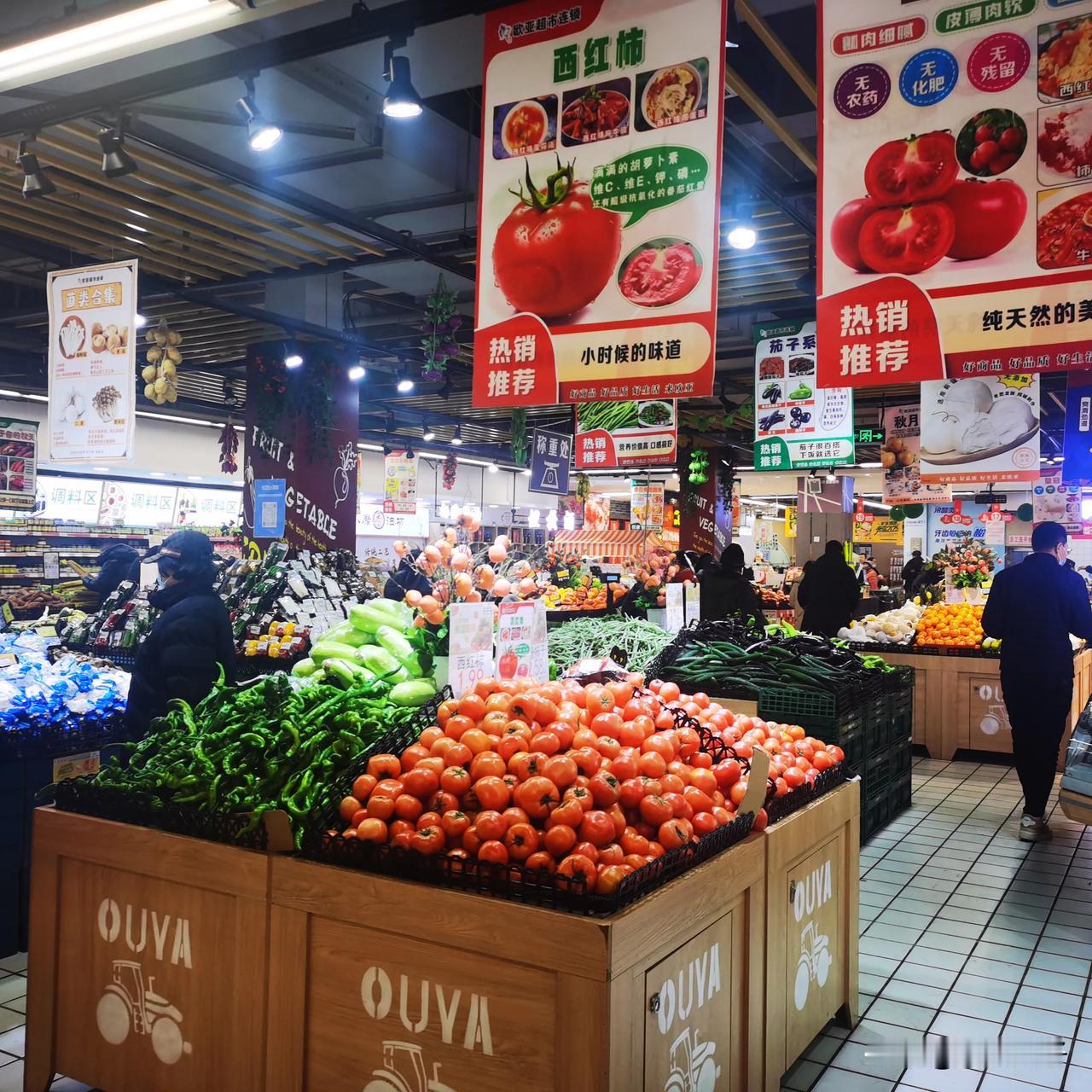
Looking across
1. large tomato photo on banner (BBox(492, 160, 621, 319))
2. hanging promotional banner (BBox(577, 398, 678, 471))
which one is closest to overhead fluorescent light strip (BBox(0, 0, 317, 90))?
large tomato photo on banner (BBox(492, 160, 621, 319))

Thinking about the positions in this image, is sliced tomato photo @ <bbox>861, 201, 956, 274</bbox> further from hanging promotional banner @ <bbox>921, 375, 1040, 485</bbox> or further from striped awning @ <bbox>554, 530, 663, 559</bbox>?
striped awning @ <bbox>554, 530, 663, 559</bbox>

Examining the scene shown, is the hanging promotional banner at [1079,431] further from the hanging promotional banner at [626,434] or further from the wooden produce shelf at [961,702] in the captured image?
the hanging promotional banner at [626,434]

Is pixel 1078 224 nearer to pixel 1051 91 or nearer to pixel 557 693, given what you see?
pixel 1051 91

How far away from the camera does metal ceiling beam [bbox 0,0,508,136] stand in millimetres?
4027

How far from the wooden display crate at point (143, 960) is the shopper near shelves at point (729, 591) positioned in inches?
263

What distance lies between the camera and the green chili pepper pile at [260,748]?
9.56 feet

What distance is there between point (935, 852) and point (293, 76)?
6.26m

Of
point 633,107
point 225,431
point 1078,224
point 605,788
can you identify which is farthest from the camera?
point 225,431

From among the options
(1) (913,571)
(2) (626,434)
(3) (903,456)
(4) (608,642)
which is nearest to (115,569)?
(2) (626,434)

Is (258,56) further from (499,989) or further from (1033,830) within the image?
(1033,830)

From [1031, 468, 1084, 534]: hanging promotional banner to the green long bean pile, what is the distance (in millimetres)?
3094

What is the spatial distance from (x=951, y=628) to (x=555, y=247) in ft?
22.7

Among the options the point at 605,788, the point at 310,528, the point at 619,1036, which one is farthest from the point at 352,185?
the point at 619,1036

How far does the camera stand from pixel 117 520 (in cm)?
1530
